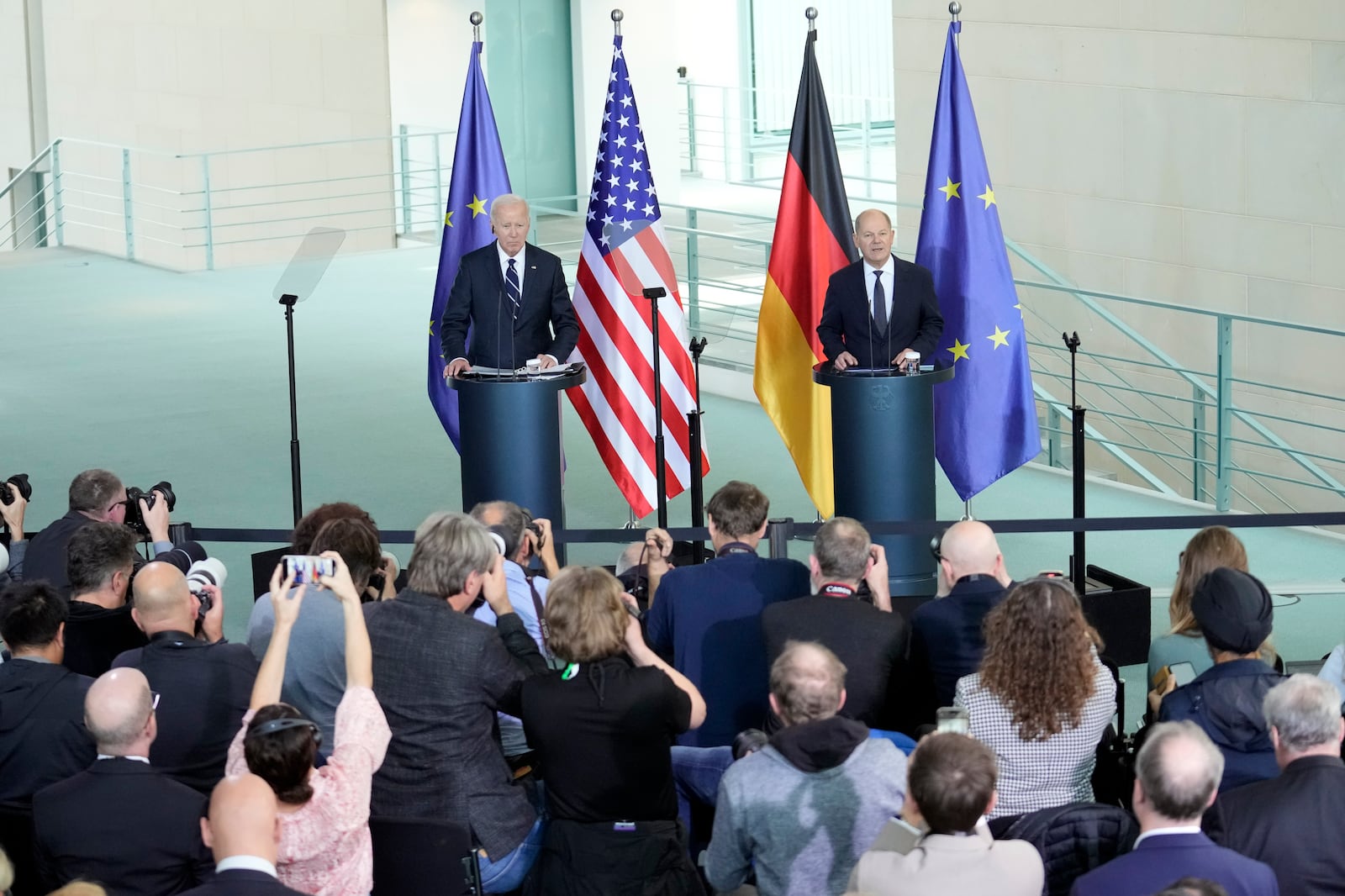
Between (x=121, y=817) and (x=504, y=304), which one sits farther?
(x=504, y=304)

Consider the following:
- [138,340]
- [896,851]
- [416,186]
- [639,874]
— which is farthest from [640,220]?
[416,186]

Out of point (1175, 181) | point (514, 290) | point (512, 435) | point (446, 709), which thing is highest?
point (1175, 181)

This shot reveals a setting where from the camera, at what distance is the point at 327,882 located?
9.75ft

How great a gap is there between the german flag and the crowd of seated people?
2.53 meters

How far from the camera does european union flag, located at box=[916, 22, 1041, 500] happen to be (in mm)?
6266

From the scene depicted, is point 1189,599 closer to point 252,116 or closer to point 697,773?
point 697,773

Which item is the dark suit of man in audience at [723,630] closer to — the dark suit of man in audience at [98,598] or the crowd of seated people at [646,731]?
the crowd of seated people at [646,731]

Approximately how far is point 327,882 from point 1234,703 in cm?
176

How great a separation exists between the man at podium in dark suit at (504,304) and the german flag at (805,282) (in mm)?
874

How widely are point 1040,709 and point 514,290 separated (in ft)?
10.9

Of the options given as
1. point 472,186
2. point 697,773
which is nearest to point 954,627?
point 697,773

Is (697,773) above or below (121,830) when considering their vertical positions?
below

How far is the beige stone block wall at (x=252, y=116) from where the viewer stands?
52.5 ft

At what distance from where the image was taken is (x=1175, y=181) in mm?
9094
